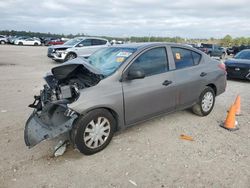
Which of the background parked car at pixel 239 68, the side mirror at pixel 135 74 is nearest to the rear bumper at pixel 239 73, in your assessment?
the background parked car at pixel 239 68

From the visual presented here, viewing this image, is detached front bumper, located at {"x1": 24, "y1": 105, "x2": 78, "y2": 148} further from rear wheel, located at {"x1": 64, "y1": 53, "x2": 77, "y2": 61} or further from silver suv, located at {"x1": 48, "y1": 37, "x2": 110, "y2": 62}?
rear wheel, located at {"x1": 64, "y1": 53, "x2": 77, "y2": 61}

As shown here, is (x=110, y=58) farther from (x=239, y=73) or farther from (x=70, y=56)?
(x=70, y=56)

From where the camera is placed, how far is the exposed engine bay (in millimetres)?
3428

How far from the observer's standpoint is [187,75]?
477cm

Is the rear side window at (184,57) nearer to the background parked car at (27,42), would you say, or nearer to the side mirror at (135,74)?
the side mirror at (135,74)

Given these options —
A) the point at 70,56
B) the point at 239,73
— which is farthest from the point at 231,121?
the point at 70,56

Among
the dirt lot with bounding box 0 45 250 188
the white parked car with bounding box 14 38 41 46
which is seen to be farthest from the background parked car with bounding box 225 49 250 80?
the white parked car with bounding box 14 38 41 46

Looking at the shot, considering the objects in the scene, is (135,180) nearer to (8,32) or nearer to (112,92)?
(112,92)

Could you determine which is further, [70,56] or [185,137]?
[70,56]

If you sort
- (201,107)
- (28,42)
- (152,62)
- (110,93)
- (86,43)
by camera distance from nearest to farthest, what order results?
(110,93) < (152,62) < (201,107) < (86,43) < (28,42)

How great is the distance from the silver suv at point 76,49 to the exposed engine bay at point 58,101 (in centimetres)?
1000

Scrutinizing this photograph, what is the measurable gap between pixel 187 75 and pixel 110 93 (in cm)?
192

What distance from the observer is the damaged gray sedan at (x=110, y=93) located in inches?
136

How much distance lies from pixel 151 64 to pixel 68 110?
175cm
